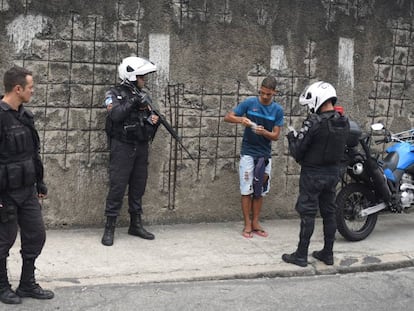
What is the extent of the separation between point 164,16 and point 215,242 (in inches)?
98.9

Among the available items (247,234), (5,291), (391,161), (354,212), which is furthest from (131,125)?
(391,161)

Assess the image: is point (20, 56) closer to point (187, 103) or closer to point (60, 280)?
point (187, 103)

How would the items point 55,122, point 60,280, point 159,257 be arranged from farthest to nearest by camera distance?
point 55,122 < point 159,257 < point 60,280

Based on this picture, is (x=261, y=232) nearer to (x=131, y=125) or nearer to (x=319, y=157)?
(x=319, y=157)

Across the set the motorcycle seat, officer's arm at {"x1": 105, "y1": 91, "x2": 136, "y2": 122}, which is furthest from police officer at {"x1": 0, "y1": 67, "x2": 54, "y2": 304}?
the motorcycle seat

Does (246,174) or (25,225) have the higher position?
(246,174)

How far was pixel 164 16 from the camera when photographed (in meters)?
6.40

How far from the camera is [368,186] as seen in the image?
6551 mm

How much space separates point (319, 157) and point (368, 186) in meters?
1.36

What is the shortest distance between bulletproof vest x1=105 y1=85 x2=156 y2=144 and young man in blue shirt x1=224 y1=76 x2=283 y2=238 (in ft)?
3.16

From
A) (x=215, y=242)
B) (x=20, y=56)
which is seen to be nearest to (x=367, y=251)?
(x=215, y=242)

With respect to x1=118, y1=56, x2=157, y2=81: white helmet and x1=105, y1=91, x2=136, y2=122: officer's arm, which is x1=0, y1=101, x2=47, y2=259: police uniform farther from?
x1=118, y1=56, x2=157, y2=81: white helmet

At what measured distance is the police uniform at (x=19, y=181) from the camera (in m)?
4.38

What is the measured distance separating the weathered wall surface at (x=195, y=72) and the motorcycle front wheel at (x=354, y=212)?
93cm
